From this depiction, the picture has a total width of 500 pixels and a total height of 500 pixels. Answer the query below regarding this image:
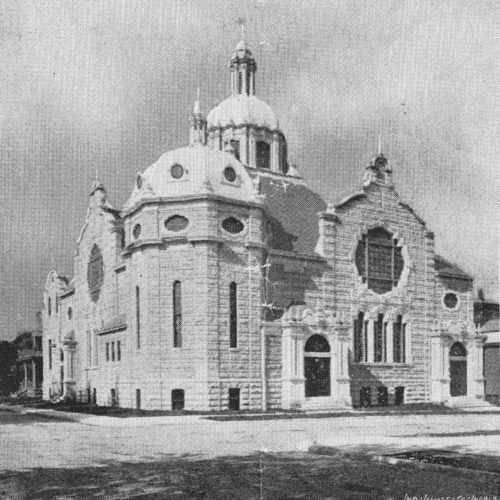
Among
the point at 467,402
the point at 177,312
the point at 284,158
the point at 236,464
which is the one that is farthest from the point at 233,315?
the point at 236,464

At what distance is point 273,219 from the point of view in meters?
44.4

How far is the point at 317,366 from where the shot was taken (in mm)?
41219

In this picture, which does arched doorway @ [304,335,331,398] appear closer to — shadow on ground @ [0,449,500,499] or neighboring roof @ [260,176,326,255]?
neighboring roof @ [260,176,326,255]

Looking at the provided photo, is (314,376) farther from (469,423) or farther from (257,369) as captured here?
(469,423)

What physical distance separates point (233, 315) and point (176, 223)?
592 cm

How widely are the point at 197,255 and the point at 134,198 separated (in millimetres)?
6042

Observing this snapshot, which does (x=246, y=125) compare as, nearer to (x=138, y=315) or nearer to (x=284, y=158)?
(x=284, y=158)

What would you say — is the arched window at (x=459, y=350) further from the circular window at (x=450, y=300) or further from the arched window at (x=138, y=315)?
the arched window at (x=138, y=315)

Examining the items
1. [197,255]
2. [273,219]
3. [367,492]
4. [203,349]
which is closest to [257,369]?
[203,349]

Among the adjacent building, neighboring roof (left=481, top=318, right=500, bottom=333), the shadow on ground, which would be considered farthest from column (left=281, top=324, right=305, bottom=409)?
the adjacent building

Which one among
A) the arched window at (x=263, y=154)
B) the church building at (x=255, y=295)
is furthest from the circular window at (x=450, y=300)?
the arched window at (x=263, y=154)

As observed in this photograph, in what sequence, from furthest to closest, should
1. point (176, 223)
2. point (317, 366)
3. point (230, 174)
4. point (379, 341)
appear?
point (379, 341)
point (317, 366)
point (230, 174)
point (176, 223)

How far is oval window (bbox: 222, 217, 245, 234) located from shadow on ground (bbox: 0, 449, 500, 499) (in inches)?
927

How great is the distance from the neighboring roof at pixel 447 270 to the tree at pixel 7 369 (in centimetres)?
5118
